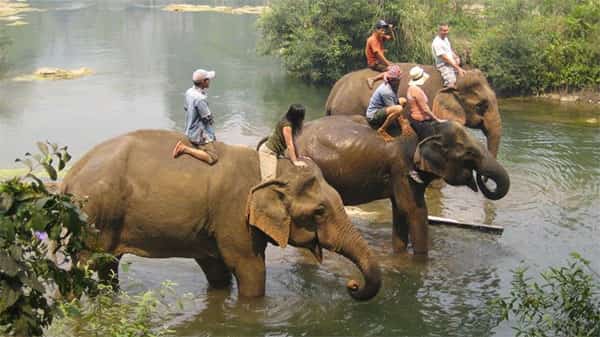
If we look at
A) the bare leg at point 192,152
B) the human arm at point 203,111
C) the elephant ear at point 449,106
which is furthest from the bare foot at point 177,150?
the elephant ear at point 449,106

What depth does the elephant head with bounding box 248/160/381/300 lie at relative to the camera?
7.81 meters

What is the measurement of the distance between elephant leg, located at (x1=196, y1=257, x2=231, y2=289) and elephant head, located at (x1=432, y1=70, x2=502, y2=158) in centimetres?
471

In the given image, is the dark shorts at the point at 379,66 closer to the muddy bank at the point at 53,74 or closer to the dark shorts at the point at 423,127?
the dark shorts at the point at 423,127

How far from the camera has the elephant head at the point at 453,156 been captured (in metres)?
9.55

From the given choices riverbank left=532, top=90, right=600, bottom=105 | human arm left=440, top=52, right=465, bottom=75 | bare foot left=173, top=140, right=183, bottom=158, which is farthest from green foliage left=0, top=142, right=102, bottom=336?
riverbank left=532, top=90, right=600, bottom=105

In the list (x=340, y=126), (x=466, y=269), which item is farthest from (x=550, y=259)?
(x=340, y=126)

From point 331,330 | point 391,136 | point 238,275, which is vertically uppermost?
point 391,136

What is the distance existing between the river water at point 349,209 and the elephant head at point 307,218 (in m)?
0.86

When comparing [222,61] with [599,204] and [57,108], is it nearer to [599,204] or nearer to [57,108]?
[57,108]

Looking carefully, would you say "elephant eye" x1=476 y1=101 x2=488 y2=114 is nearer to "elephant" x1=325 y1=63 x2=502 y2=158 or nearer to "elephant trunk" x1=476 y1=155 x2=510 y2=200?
"elephant" x1=325 y1=63 x2=502 y2=158

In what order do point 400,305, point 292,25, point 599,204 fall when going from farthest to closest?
1. point 292,25
2. point 599,204
3. point 400,305

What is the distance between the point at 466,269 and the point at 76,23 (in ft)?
109

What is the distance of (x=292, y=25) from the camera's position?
79.0ft

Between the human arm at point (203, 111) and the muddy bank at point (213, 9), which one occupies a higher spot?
the human arm at point (203, 111)
